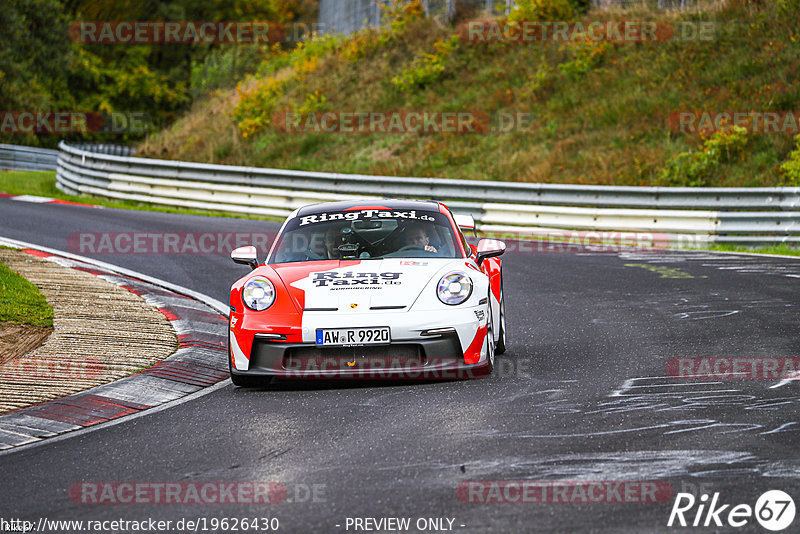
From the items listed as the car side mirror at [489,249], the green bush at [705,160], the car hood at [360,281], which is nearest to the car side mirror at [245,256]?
the car hood at [360,281]

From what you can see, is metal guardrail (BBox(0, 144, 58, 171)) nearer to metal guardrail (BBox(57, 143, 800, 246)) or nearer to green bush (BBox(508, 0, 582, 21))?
metal guardrail (BBox(57, 143, 800, 246))

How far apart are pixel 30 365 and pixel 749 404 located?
5.08 meters

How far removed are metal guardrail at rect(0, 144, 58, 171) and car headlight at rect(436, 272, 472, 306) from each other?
111ft

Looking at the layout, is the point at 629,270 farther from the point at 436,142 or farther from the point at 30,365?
the point at 436,142

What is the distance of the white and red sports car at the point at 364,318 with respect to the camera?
6785 mm

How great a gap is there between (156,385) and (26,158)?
3407 centimetres

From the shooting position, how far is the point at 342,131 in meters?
29.4

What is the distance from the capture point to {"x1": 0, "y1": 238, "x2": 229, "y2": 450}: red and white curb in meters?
6.15

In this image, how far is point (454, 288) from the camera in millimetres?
7145

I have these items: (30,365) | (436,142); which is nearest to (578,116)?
(436,142)

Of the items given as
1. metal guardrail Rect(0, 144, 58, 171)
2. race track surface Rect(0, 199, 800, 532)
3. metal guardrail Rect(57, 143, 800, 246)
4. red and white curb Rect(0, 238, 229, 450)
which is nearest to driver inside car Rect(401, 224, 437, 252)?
race track surface Rect(0, 199, 800, 532)

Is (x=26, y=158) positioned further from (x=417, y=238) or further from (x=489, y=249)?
(x=489, y=249)

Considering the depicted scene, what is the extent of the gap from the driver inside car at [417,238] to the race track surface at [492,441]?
1097 mm

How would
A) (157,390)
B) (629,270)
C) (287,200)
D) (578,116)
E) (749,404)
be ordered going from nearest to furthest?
(749,404) → (157,390) → (629,270) → (287,200) → (578,116)
